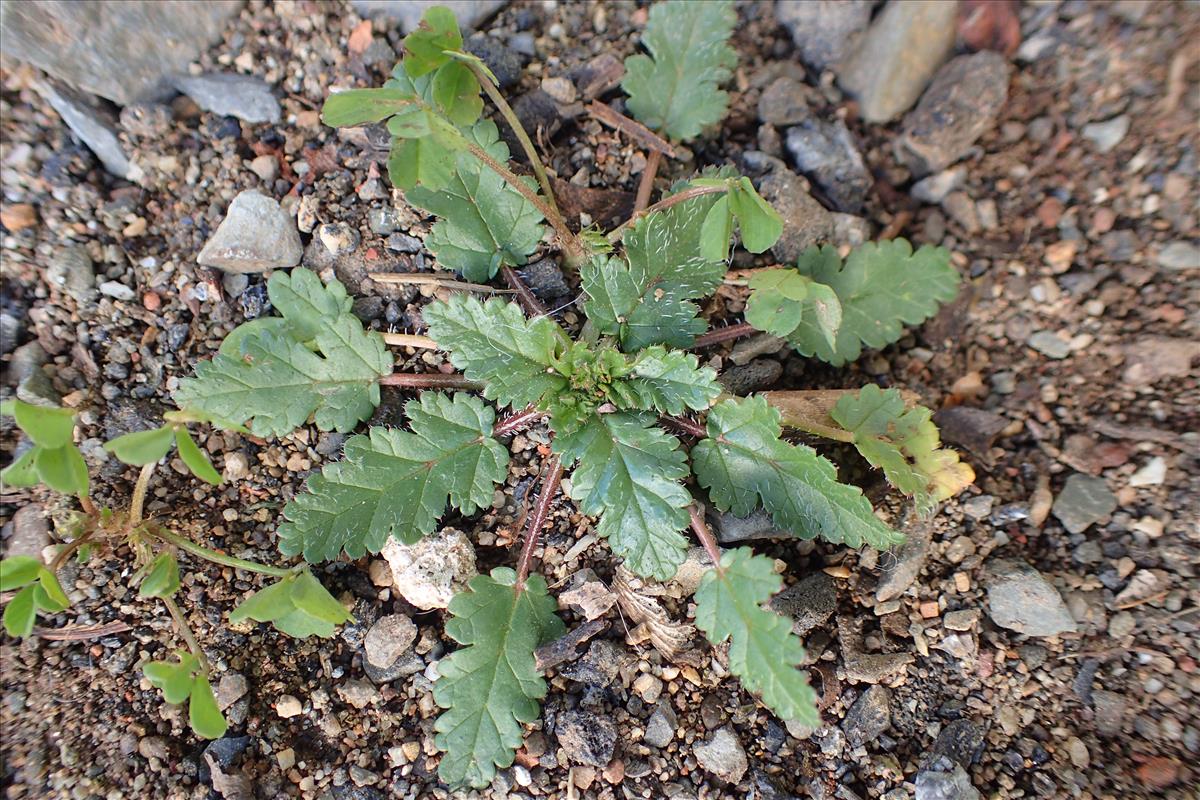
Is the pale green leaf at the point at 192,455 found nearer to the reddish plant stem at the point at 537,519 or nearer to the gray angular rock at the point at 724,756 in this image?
the reddish plant stem at the point at 537,519

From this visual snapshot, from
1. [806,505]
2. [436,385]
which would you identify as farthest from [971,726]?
[436,385]

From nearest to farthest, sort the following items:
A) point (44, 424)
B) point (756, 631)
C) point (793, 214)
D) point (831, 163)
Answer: point (44, 424) < point (756, 631) < point (793, 214) < point (831, 163)

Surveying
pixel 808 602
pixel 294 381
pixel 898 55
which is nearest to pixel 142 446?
pixel 294 381

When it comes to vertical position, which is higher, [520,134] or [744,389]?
[520,134]

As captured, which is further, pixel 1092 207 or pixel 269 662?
pixel 1092 207

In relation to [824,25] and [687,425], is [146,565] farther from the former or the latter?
[824,25]

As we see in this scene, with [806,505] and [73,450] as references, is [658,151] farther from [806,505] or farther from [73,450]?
[73,450]
